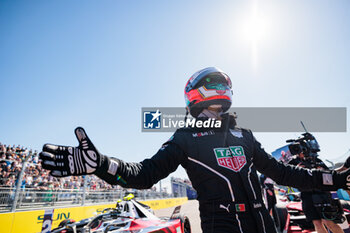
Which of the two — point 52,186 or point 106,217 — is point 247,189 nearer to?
point 106,217

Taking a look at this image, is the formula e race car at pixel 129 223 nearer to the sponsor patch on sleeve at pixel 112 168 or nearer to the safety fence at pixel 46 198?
Answer: the sponsor patch on sleeve at pixel 112 168

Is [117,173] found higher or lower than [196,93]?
lower

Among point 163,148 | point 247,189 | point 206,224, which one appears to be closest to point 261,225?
point 247,189

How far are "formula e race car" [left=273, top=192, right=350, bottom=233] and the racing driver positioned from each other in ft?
8.58

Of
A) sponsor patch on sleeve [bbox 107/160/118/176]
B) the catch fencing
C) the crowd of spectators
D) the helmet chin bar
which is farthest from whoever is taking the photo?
the crowd of spectators

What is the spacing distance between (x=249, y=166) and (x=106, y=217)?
4174 mm

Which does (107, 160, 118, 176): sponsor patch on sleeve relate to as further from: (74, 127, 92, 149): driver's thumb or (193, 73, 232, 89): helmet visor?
(193, 73, 232, 89): helmet visor

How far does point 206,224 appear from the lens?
1.24 meters

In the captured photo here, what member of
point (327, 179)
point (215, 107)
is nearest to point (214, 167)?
point (215, 107)

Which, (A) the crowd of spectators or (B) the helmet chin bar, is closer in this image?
(B) the helmet chin bar

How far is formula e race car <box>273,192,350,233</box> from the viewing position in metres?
3.42

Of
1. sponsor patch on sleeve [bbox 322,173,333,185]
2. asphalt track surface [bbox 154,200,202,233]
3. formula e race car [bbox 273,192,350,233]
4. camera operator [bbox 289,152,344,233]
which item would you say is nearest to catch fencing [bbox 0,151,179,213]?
asphalt track surface [bbox 154,200,202,233]

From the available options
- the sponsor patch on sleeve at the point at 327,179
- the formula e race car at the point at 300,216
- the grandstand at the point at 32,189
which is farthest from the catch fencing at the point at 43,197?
the sponsor patch on sleeve at the point at 327,179

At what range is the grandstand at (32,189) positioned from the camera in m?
6.54
